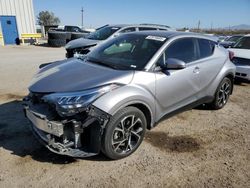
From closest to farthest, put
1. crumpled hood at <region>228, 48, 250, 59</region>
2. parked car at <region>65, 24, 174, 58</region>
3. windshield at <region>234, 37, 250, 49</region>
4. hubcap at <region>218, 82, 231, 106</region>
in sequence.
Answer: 1. hubcap at <region>218, 82, 231, 106</region>
2. crumpled hood at <region>228, 48, 250, 59</region>
3. windshield at <region>234, 37, 250, 49</region>
4. parked car at <region>65, 24, 174, 58</region>

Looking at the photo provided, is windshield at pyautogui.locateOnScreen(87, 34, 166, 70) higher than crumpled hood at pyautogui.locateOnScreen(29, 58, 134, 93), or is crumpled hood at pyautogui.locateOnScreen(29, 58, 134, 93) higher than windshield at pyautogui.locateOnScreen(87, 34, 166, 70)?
windshield at pyautogui.locateOnScreen(87, 34, 166, 70)

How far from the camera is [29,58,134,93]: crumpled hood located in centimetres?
329

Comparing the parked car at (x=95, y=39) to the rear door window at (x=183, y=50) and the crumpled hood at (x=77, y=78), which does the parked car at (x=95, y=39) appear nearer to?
the rear door window at (x=183, y=50)

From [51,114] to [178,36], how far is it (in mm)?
2505

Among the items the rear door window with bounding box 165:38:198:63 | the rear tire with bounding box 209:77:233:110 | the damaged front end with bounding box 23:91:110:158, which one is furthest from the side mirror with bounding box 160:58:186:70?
the rear tire with bounding box 209:77:233:110

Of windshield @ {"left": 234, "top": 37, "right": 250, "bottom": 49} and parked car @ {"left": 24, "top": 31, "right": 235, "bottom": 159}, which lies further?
windshield @ {"left": 234, "top": 37, "right": 250, "bottom": 49}

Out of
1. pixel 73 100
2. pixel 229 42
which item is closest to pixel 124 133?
pixel 73 100

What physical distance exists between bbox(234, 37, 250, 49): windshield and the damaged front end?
7232 mm

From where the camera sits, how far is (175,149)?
12.6 ft

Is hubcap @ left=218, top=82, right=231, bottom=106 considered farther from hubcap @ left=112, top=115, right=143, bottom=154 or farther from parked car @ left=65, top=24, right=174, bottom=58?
parked car @ left=65, top=24, right=174, bottom=58

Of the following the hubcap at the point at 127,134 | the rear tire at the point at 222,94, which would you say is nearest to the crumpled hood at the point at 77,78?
the hubcap at the point at 127,134

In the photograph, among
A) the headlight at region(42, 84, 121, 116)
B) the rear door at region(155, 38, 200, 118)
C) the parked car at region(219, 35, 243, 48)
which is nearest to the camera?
the headlight at region(42, 84, 121, 116)

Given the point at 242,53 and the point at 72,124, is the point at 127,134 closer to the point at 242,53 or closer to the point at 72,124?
the point at 72,124

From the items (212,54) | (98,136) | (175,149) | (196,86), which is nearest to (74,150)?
(98,136)
